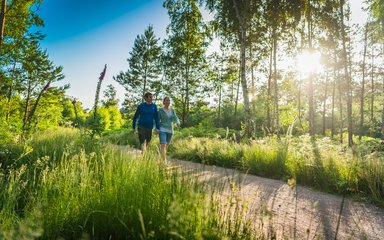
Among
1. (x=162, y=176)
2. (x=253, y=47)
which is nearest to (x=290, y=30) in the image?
(x=253, y=47)

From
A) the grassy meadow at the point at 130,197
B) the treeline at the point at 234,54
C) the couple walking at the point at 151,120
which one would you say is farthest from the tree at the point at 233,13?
the grassy meadow at the point at 130,197

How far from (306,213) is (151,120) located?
5.13 metres

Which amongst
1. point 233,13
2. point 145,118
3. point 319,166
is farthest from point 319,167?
point 233,13

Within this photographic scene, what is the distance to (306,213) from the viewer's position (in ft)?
11.3

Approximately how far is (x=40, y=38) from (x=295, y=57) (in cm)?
1565

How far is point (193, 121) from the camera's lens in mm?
32812

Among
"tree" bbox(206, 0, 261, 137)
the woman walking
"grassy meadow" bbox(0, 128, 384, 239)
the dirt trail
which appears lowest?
the dirt trail

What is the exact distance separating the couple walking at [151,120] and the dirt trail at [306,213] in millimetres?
3459

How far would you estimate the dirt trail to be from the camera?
267 centimetres

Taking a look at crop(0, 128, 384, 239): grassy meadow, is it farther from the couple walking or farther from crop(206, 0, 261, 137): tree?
crop(206, 0, 261, 137): tree

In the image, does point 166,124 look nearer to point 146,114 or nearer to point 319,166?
point 146,114

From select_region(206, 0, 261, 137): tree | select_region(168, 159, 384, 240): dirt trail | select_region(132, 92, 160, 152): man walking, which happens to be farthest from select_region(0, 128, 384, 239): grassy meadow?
select_region(206, 0, 261, 137): tree

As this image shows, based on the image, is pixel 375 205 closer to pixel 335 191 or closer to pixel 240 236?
pixel 335 191

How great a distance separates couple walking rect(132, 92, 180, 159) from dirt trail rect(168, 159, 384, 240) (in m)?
3.46
